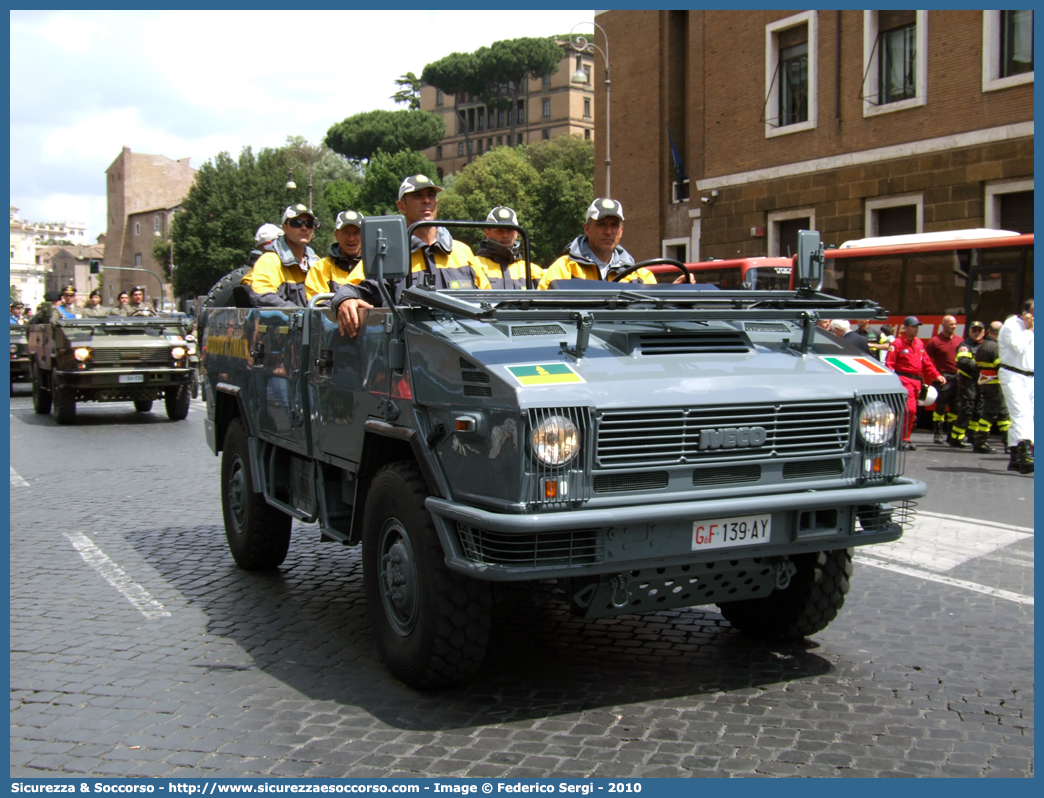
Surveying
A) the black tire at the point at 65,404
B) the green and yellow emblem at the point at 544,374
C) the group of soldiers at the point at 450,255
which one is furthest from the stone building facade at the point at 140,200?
the green and yellow emblem at the point at 544,374

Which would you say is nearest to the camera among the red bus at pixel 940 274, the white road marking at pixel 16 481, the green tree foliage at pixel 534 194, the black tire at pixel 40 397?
the white road marking at pixel 16 481

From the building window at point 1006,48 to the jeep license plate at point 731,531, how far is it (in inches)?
808

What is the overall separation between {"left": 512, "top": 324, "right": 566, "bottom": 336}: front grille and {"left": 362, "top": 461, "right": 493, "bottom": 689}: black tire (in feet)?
2.38

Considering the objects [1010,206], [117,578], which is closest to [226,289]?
[117,578]

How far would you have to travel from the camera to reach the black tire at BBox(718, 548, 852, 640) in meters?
5.07

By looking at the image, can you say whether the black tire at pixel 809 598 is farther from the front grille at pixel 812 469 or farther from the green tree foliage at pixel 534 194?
the green tree foliage at pixel 534 194

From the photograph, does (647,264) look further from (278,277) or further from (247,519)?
(278,277)

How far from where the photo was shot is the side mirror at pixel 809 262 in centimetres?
530

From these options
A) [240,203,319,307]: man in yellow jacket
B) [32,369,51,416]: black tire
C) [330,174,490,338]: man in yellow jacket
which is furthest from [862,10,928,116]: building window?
[330,174,490,338]: man in yellow jacket

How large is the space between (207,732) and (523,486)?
153 centimetres

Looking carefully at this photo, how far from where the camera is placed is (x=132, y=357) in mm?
17656

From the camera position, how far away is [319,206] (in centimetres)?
7162

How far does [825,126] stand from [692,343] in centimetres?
2379
